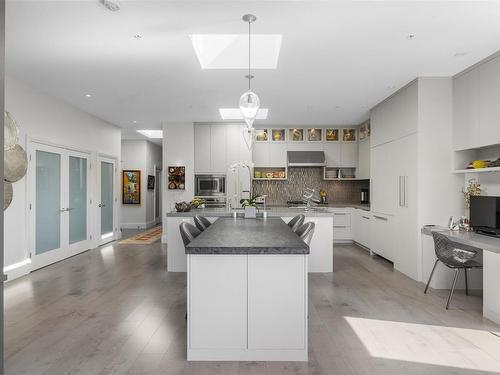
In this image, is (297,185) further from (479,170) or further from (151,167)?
(151,167)

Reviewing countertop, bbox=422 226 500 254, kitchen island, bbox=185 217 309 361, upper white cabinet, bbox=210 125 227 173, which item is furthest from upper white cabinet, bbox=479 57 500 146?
upper white cabinet, bbox=210 125 227 173

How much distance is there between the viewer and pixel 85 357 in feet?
8.45

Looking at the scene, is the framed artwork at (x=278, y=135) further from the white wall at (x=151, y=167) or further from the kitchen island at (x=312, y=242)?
the white wall at (x=151, y=167)

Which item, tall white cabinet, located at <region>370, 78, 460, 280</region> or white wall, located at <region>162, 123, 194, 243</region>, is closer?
tall white cabinet, located at <region>370, 78, 460, 280</region>

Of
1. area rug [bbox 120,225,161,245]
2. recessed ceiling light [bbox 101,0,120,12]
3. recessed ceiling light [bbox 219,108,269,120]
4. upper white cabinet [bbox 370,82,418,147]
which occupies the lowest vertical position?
area rug [bbox 120,225,161,245]

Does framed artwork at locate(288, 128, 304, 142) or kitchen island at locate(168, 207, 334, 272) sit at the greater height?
framed artwork at locate(288, 128, 304, 142)

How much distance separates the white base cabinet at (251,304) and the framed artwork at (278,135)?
19.7 ft

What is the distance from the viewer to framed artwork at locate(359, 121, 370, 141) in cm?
742

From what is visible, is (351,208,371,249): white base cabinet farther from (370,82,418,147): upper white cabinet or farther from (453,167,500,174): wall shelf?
(453,167,500,174): wall shelf

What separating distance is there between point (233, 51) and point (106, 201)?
17.2 feet

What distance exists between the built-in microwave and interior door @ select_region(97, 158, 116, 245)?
2022 mm

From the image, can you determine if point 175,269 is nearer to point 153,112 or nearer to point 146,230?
point 153,112

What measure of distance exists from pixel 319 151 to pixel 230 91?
11.3ft

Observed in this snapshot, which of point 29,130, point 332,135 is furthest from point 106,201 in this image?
point 332,135
